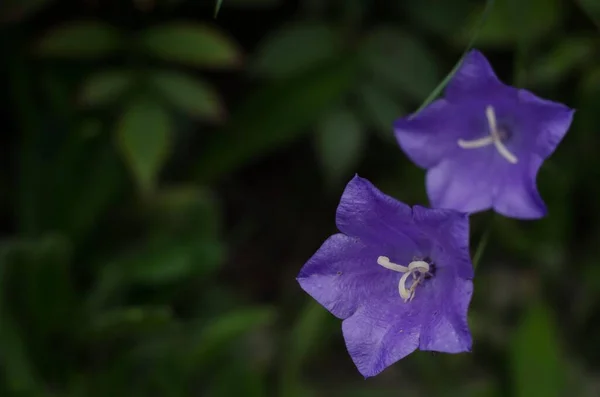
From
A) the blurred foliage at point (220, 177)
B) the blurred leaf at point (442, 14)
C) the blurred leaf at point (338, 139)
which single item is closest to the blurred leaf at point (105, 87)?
the blurred foliage at point (220, 177)

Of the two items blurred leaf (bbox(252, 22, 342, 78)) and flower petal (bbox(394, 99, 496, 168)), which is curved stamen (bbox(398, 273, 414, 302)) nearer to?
flower petal (bbox(394, 99, 496, 168))

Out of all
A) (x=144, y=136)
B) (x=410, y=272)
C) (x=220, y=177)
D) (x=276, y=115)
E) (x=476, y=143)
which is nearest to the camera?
(x=410, y=272)

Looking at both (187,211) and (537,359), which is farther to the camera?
(187,211)

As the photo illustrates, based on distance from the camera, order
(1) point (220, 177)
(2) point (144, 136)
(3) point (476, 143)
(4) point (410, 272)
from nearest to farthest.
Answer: (4) point (410, 272) → (3) point (476, 143) → (2) point (144, 136) → (1) point (220, 177)

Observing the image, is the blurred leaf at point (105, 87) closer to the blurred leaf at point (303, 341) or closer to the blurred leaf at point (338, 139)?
the blurred leaf at point (338, 139)

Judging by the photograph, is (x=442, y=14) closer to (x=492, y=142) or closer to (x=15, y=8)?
(x=492, y=142)

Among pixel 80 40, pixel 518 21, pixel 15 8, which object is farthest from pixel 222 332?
pixel 518 21

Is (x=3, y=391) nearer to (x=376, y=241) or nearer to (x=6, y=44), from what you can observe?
(x=6, y=44)
